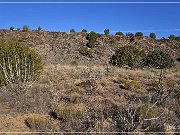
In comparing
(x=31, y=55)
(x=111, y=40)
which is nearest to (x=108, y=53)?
(x=111, y=40)

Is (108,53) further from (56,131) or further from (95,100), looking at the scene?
(56,131)

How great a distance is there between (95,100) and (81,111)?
2240 millimetres

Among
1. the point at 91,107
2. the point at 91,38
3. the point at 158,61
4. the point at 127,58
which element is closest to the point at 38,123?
the point at 91,107

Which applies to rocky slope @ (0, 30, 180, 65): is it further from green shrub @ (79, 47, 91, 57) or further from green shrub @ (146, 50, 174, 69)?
green shrub @ (146, 50, 174, 69)

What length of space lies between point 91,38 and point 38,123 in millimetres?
48215

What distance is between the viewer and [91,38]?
195 feet

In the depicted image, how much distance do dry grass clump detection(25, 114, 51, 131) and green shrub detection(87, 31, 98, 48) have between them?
150 feet

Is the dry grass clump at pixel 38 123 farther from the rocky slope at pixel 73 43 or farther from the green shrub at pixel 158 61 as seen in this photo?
the rocky slope at pixel 73 43

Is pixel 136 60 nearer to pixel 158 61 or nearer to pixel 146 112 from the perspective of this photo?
pixel 158 61

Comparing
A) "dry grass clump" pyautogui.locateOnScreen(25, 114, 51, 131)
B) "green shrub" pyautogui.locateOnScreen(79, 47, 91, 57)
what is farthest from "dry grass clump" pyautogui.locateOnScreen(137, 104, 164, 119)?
"green shrub" pyautogui.locateOnScreen(79, 47, 91, 57)

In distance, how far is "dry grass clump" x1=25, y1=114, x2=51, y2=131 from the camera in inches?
448

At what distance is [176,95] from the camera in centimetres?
1595

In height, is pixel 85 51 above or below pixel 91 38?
below

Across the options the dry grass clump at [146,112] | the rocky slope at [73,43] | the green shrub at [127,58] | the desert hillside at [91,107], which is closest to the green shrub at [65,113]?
the desert hillside at [91,107]
